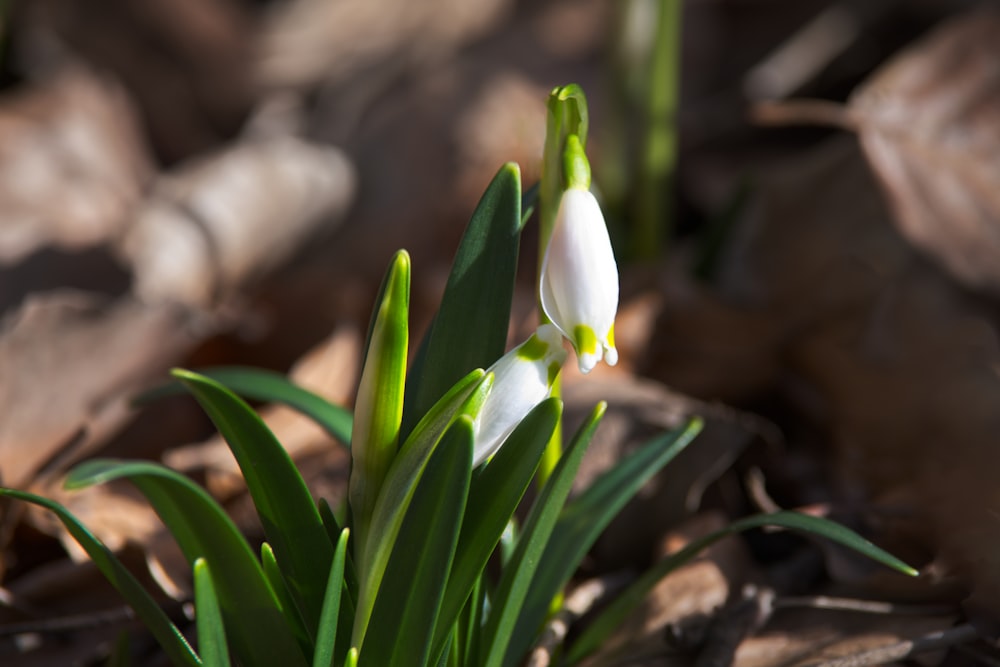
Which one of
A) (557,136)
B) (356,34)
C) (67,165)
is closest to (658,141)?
(557,136)

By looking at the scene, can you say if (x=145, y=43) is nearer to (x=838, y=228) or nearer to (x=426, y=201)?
(x=426, y=201)

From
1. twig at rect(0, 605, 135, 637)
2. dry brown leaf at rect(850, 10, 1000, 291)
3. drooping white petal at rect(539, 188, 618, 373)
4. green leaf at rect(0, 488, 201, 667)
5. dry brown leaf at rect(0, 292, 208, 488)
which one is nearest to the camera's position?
drooping white petal at rect(539, 188, 618, 373)

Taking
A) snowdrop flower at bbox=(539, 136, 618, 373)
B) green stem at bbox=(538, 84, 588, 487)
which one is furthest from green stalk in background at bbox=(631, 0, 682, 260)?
snowdrop flower at bbox=(539, 136, 618, 373)

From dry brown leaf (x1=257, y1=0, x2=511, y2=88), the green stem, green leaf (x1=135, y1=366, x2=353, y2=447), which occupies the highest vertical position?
dry brown leaf (x1=257, y1=0, x2=511, y2=88)

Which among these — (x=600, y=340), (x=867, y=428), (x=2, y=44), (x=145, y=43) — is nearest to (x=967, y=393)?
(x=867, y=428)

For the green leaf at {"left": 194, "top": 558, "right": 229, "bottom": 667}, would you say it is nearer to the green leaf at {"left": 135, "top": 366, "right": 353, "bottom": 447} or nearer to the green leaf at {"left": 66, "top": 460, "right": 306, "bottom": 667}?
the green leaf at {"left": 66, "top": 460, "right": 306, "bottom": 667}

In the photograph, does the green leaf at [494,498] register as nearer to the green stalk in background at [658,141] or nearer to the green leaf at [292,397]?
the green leaf at [292,397]

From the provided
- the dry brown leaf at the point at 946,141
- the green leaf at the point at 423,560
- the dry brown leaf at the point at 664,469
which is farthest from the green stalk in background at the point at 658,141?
the green leaf at the point at 423,560
